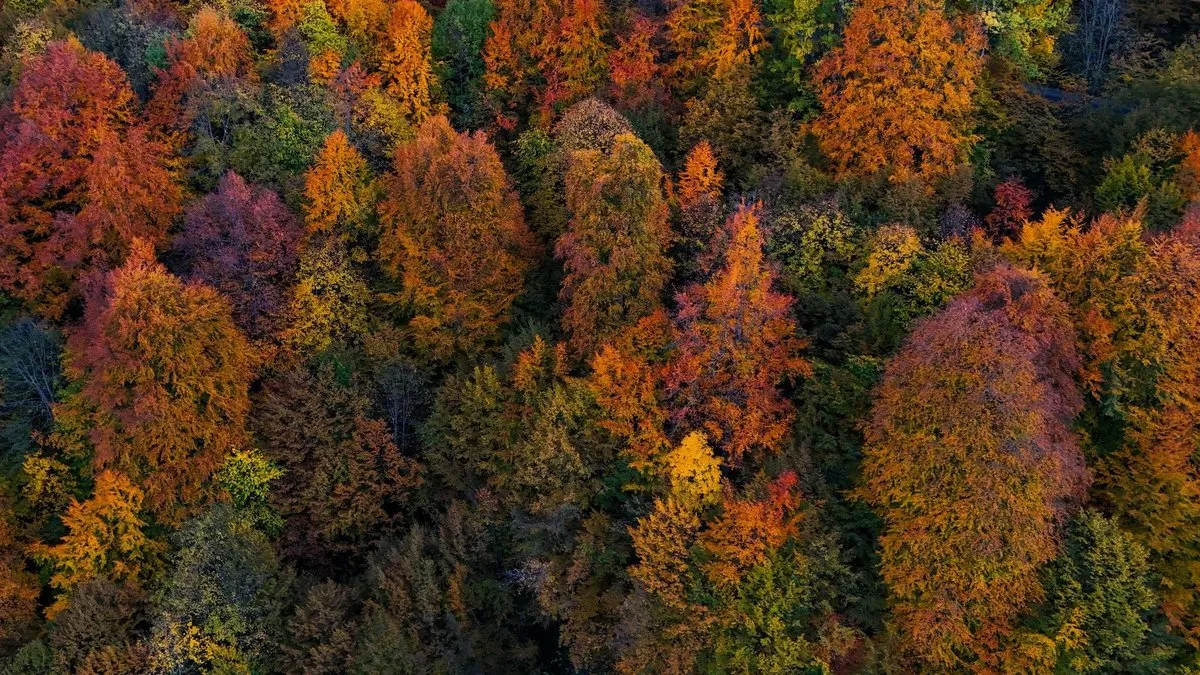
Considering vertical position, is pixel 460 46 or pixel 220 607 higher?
pixel 460 46

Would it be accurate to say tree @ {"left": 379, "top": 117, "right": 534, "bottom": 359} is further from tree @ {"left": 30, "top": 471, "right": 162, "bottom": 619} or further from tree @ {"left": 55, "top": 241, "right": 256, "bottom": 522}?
tree @ {"left": 30, "top": 471, "right": 162, "bottom": 619}

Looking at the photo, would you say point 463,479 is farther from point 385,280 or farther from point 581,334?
point 385,280

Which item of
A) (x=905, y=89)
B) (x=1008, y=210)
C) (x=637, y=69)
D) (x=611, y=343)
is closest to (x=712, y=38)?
(x=637, y=69)

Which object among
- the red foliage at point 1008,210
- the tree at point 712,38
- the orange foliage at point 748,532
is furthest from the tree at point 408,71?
the orange foliage at point 748,532

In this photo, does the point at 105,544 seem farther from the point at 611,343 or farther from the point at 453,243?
the point at 611,343

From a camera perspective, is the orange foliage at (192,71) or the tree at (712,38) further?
the orange foliage at (192,71)

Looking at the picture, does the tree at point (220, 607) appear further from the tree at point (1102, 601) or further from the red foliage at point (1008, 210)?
the red foliage at point (1008, 210)

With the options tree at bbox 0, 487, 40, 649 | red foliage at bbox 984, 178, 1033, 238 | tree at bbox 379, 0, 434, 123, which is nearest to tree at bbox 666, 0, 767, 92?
tree at bbox 379, 0, 434, 123
